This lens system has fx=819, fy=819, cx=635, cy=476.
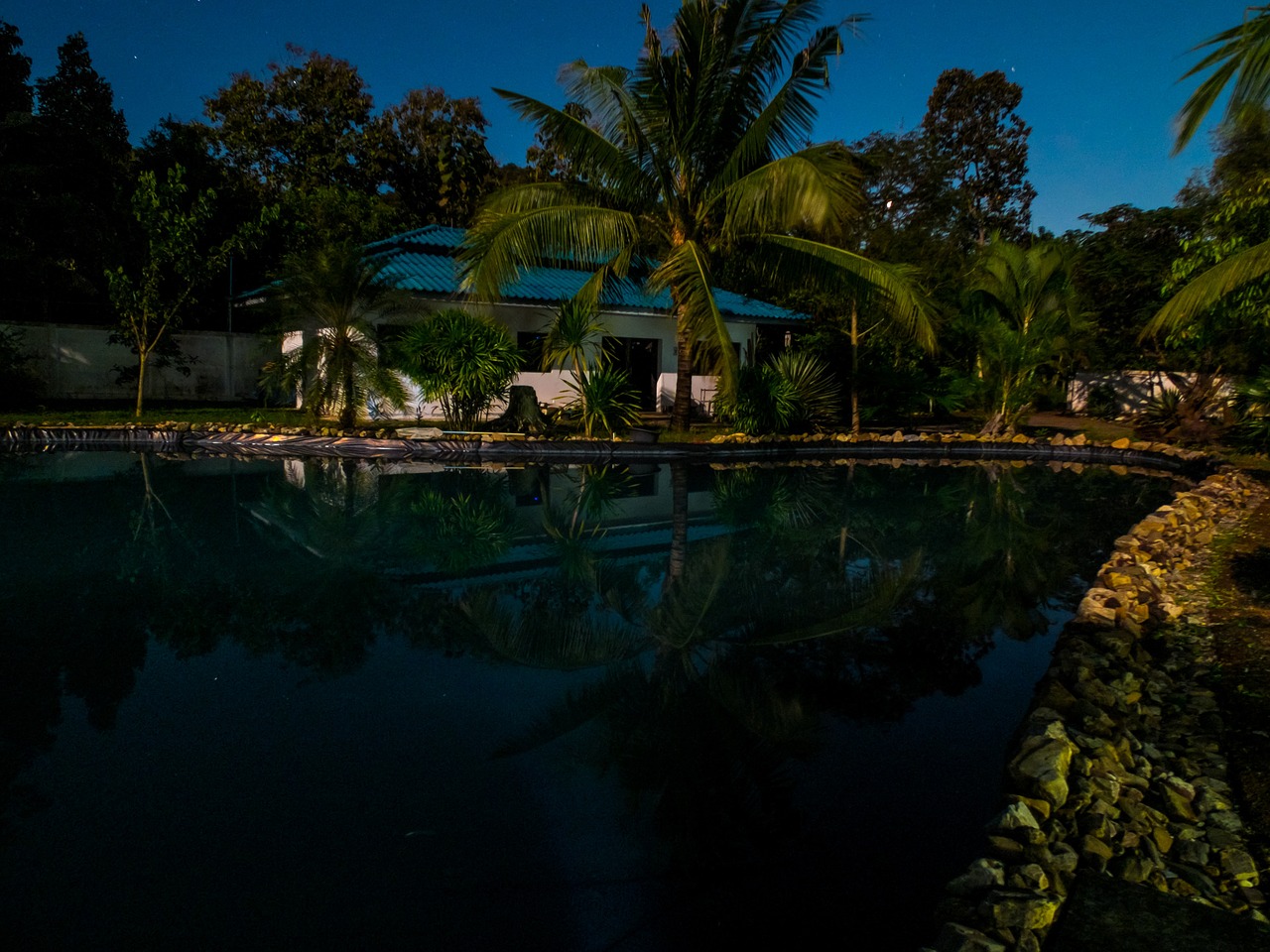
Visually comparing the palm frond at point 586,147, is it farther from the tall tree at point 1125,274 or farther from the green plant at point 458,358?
the tall tree at point 1125,274

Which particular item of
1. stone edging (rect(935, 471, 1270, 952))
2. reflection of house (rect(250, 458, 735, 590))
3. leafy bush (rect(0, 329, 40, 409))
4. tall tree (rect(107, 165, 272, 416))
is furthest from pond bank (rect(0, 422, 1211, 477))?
stone edging (rect(935, 471, 1270, 952))

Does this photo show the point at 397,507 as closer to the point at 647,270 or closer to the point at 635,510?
the point at 635,510

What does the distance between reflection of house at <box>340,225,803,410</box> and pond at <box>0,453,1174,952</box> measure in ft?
33.3

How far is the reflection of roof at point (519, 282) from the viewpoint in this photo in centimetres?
1673

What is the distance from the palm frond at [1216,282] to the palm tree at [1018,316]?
7.89 metres

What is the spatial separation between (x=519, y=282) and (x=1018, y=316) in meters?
10.6

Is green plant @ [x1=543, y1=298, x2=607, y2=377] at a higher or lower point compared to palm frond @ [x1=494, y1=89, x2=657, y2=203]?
lower

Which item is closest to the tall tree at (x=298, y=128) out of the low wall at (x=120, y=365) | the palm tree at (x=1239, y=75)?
the low wall at (x=120, y=365)

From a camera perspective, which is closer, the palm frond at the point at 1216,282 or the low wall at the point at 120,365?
the palm frond at the point at 1216,282

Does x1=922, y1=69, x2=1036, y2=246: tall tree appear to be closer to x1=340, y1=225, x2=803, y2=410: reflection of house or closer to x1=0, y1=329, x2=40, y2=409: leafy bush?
x1=340, y1=225, x2=803, y2=410: reflection of house

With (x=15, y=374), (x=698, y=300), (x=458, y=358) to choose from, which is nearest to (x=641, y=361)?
(x=458, y=358)

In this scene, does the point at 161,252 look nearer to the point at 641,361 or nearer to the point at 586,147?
the point at 586,147

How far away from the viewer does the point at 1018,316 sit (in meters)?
17.0

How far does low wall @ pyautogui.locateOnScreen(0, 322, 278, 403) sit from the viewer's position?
→ 751 inches
